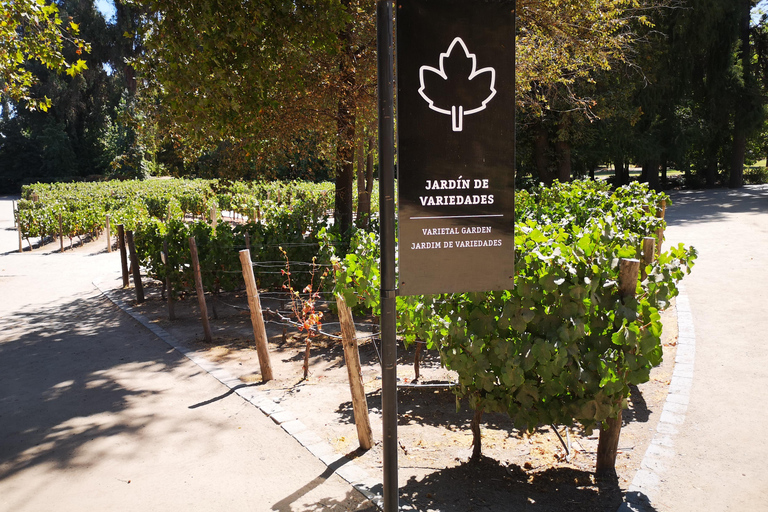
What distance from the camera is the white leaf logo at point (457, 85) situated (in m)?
3.19

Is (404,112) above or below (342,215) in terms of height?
above

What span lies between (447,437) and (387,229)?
269 cm

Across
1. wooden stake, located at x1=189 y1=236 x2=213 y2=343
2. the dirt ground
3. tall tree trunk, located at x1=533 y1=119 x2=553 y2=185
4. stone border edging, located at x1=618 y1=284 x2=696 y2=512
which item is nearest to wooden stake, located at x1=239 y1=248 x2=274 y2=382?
the dirt ground

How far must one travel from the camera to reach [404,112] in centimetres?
315

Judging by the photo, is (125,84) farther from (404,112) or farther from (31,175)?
(404,112)

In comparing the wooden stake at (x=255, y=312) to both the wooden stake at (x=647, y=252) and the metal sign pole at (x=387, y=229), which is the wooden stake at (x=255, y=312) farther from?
the wooden stake at (x=647, y=252)

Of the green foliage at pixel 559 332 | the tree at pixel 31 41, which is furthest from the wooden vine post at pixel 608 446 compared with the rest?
the tree at pixel 31 41

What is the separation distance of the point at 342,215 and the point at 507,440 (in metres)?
8.33

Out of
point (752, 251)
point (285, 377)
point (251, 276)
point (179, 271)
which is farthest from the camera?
point (752, 251)

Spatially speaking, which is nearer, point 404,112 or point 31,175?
point 404,112

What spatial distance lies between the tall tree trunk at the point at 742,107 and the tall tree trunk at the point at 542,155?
38.8ft

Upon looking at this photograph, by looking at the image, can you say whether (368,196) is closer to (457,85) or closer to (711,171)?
(457,85)

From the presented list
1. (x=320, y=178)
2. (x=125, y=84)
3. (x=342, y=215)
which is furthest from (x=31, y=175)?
(x=342, y=215)

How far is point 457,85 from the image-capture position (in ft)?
10.6
